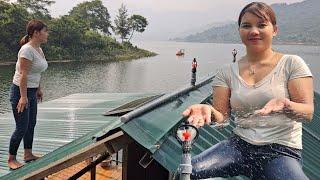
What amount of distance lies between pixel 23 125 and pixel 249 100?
4.58m

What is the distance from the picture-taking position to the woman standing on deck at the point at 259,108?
9.93 feet

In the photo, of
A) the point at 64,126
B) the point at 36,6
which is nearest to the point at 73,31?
the point at 36,6

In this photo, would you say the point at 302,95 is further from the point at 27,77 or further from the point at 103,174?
the point at 103,174

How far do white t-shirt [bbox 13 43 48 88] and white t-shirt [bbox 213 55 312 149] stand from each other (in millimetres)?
4161

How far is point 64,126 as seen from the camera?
10406mm

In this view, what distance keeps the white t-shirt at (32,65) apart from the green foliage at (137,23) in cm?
12472

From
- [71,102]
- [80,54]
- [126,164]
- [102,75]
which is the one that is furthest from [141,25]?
[126,164]

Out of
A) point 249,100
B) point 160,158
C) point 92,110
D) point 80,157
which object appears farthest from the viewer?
point 92,110

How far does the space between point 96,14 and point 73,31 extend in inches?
1634

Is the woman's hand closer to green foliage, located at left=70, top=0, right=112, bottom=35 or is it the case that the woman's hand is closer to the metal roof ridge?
the metal roof ridge

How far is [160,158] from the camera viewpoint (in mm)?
4023

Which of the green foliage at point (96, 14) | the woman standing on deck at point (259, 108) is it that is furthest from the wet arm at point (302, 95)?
the green foliage at point (96, 14)

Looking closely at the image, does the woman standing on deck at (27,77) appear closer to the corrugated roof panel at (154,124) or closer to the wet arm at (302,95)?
the corrugated roof panel at (154,124)

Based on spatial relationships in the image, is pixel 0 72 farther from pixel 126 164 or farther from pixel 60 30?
pixel 126 164
